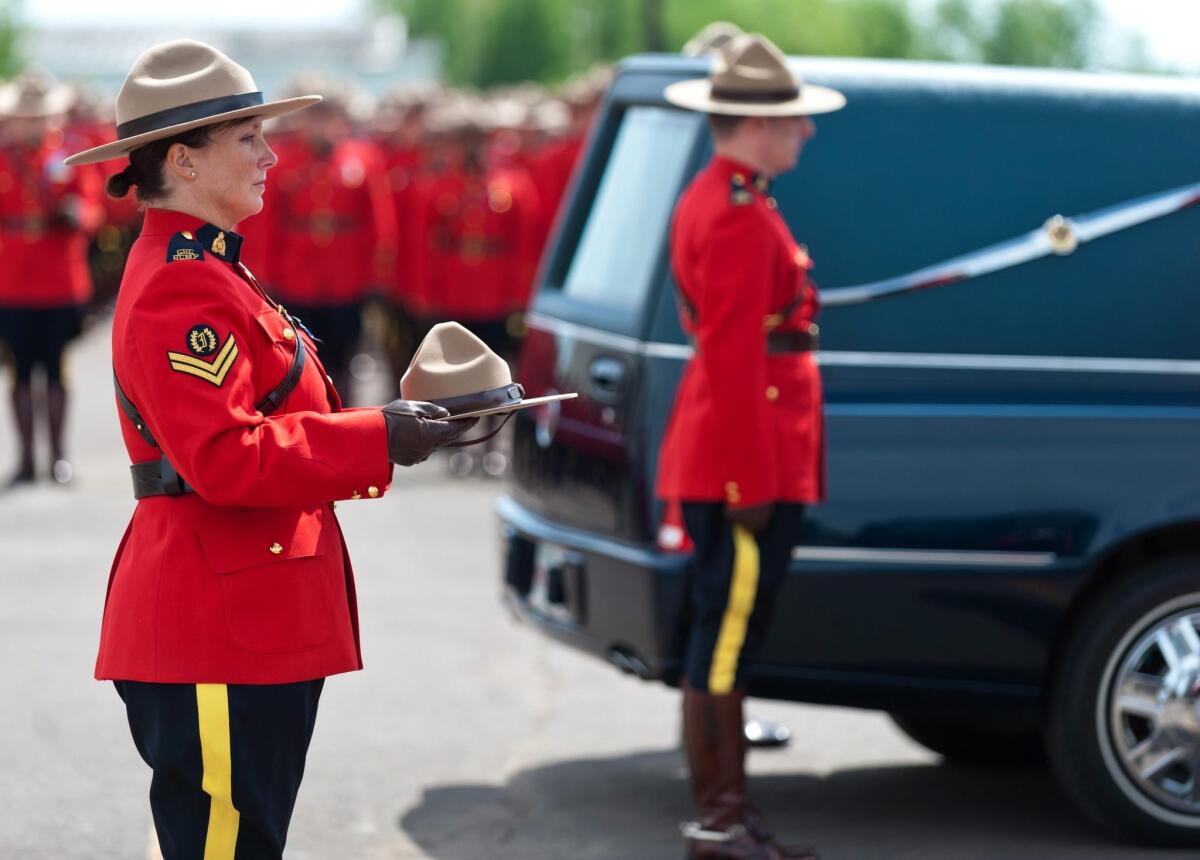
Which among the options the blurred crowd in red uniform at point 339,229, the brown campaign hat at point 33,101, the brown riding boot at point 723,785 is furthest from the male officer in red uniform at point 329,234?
the brown riding boot at point 723,785

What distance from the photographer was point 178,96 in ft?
11.6

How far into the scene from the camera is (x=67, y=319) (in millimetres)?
12172

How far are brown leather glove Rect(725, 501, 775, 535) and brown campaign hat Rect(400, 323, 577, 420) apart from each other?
1.45m

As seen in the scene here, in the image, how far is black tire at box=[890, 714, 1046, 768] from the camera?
632 centimetres

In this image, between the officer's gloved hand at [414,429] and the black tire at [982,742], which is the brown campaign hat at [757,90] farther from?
the black tire at [982,742]

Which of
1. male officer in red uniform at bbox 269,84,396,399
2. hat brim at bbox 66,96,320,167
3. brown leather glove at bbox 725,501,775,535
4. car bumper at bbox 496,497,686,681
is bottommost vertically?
male officer in red uniform at bbox 269,84,396,399

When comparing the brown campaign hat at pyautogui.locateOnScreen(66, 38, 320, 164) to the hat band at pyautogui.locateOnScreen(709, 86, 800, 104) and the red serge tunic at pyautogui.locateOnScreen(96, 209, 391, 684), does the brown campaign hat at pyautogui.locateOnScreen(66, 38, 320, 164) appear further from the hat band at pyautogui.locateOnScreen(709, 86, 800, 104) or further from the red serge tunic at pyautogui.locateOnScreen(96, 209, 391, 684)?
the hat band at pyautogui.locateOnScreen(709, 86, 800, 104)

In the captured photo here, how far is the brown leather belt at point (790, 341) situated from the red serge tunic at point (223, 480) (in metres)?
1.66

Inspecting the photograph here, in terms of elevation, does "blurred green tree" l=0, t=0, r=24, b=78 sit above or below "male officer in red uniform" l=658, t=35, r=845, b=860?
below

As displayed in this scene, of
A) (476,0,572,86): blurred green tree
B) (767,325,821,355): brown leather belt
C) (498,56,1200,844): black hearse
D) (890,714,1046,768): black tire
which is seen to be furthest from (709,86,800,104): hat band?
(476,0,572,86): blurred green tree

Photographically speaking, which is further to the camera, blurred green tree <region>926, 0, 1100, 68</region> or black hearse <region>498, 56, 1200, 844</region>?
blurred green tree <region>926, 0, 1100, 68</region>

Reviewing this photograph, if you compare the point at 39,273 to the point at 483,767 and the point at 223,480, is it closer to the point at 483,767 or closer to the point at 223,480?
the point at 483,767

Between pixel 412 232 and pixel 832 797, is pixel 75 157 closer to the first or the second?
pixel 832 797

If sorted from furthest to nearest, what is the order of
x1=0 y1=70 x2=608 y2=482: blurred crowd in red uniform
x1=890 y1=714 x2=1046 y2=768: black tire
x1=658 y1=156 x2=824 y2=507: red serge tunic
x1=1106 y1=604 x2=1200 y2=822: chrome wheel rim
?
x1=0 y1=70 x2=608 y2=482: blurred crowd in red uniform
x1=890 y1=714 x2=1046 y2=768: black tire
x1=1106 y1=604 x2=1200 y2=822: chrome wheel rim
x1=658 y1=156 x2=824 y2=507: red serge tunic
